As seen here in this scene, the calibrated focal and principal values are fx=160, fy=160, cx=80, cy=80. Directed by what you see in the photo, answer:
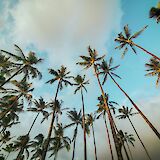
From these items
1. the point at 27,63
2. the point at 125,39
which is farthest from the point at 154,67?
the point at 27,63

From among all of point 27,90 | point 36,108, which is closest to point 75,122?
point 36,108

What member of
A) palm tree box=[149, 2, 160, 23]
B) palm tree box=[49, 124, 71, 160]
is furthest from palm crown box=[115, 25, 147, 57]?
palm tree box=[49, 124, 71, 160]

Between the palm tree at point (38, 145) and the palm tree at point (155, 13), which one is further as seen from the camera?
the palm tree at point (38, 145)

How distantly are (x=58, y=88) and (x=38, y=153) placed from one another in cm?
2243

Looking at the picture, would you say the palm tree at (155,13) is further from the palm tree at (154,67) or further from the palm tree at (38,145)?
the palm tree at (38,145)

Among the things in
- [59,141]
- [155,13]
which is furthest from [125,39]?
[59,141]

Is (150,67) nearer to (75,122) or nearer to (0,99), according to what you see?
(75,122)

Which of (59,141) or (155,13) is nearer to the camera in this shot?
(155,13)

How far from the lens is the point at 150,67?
34219 mm

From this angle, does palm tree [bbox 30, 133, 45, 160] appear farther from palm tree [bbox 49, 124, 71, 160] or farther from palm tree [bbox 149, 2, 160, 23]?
palm tree [bbox 149, 2, 160, 23]

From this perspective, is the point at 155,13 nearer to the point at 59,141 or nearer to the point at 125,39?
the point at 125,39

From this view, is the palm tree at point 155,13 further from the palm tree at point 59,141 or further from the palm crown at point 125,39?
the palm tree at point 59,141

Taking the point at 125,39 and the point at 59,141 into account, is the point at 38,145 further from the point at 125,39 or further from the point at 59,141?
the point at 125,39

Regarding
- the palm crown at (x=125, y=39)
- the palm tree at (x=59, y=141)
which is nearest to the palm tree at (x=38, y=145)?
the palm tree at (x=59, y=141)
